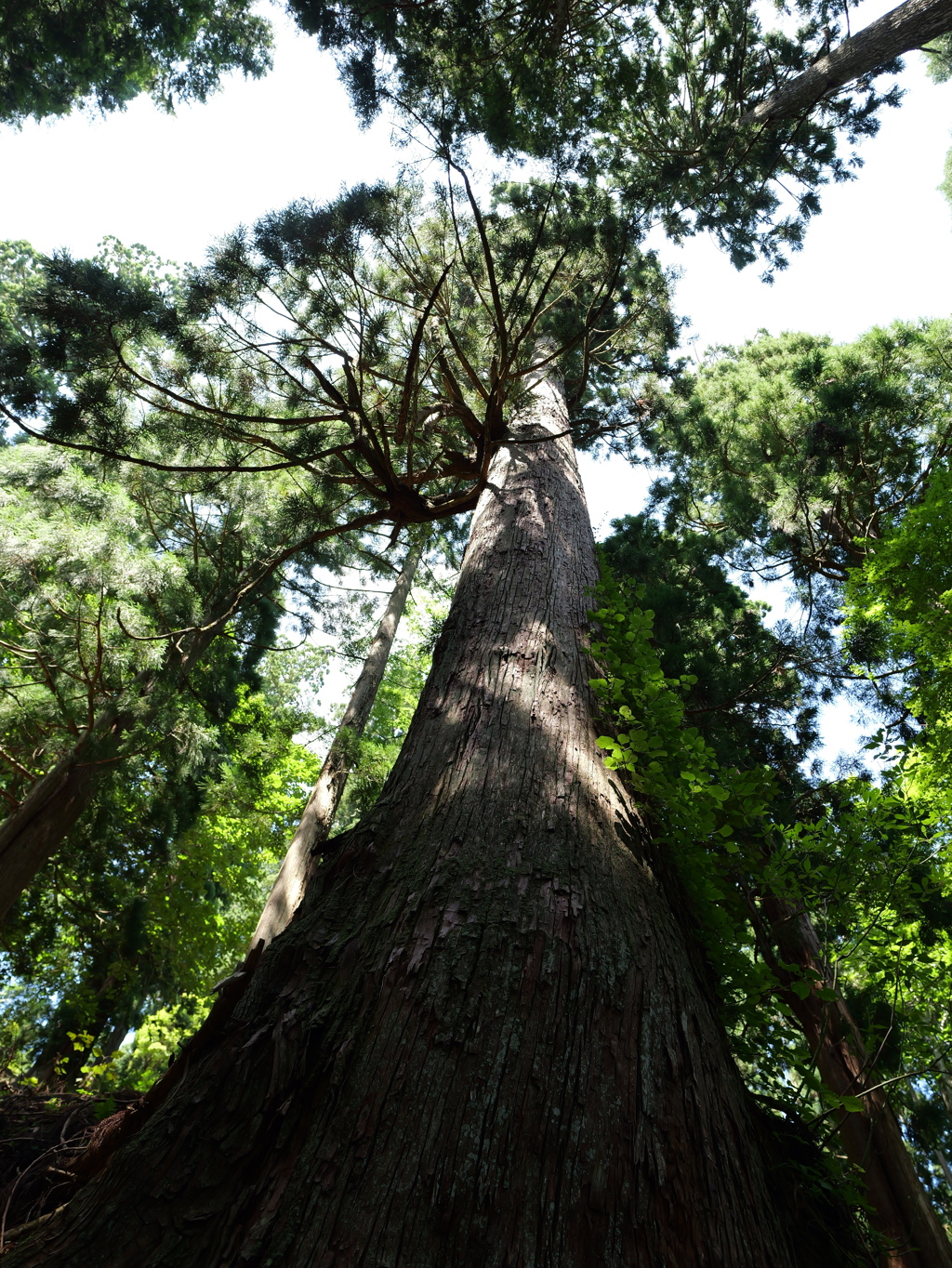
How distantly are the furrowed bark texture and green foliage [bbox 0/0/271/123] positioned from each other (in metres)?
10.7

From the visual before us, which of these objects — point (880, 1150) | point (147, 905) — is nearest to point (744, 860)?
point (880, 1150)

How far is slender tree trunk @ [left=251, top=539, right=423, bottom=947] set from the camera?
6105 millimetres

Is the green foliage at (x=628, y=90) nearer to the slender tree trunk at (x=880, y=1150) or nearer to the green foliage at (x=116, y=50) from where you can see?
the green foliage at (x=116, y=50)

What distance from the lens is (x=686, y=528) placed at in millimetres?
10273

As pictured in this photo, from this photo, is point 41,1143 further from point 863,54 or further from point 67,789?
point 863,54

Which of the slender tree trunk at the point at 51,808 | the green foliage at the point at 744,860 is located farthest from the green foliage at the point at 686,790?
the slender tree trunk at the point at 51,808

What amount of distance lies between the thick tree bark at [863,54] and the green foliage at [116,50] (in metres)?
6.71

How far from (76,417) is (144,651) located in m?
2.75

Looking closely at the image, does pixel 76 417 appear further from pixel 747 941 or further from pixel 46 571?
pixel 747 941

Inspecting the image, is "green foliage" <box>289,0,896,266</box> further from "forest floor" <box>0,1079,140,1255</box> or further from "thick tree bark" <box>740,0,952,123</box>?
"forest floor" <box>0,1079,140,1255</box>

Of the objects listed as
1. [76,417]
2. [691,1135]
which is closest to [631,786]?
[691,1135]

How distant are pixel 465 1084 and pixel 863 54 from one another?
9.97m

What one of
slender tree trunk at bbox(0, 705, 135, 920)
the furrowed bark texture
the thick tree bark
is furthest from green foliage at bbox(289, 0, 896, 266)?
slender tree trunk at bbox(0, 705, 135, 920)

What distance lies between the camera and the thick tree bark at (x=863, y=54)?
6695 millimetres
